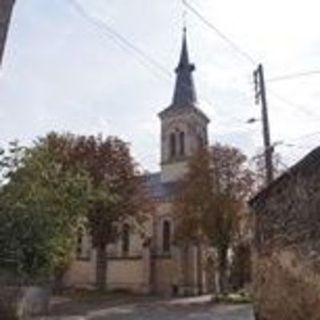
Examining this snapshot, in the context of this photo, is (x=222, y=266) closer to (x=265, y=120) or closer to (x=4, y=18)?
(x=265, y=120)

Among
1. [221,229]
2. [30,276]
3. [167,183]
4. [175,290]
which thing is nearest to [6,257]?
[30,276]

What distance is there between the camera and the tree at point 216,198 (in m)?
38.9

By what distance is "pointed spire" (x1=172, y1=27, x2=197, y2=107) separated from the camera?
5553 centimetres

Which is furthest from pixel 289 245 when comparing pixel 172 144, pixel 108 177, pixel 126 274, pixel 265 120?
pixel 172 144

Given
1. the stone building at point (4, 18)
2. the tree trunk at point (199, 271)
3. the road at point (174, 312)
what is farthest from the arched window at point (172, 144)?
the stone building at point (4, 18)

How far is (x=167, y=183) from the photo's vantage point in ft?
176

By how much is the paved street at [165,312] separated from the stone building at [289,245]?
6.55 metres

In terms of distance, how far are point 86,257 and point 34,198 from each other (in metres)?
28.1

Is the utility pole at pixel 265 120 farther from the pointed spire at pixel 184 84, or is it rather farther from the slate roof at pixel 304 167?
the pointed spire at pixel 184 84

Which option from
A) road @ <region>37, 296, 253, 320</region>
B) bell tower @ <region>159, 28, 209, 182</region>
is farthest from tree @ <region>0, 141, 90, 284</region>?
bell tower @ <region>159, 28, 209, 182</region>

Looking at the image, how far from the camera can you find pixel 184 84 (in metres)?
56.0

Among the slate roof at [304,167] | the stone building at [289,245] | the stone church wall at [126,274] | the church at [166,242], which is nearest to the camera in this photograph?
the stone building at [289,245]

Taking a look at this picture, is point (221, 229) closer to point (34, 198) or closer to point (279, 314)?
point (34, 198)

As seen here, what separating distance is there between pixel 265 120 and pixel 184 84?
99.7 ft
